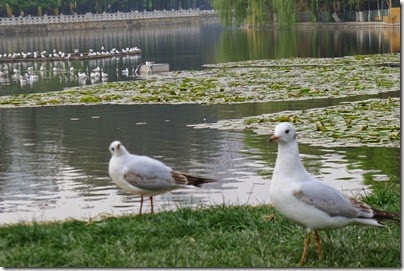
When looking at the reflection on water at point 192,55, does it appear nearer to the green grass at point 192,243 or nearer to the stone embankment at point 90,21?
the green grass at point 192,243

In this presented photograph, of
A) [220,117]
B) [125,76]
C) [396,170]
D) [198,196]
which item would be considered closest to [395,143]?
[396,170]

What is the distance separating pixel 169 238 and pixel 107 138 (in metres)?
8.51

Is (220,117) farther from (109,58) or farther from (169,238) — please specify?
(109,58)

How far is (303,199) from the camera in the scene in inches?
186

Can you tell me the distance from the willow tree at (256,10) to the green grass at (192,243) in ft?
124

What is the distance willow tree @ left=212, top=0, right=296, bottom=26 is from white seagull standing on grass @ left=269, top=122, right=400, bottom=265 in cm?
3892

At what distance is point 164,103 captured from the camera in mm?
18203

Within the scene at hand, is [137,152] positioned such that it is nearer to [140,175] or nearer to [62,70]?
[140,175]

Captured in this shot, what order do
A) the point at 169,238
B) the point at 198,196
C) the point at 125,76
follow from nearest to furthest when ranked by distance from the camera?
the point at 169,238 < the point at 198,196 < the point at 125,76

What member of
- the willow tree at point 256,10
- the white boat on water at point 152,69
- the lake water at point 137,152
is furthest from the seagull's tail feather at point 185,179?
the willow tree at point 256,10

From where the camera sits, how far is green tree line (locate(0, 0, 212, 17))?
253 feet

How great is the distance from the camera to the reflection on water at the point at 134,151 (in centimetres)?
905

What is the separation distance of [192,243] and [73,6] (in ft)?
265

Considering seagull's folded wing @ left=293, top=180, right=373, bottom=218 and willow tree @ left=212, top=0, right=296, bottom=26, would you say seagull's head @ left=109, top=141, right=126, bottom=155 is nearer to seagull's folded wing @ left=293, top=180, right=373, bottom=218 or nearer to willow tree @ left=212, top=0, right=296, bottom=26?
seagull's folded wing @ left=293, top=180, right=373, bottom=218
